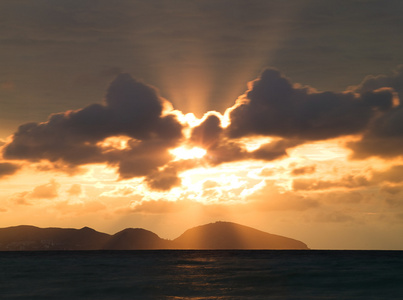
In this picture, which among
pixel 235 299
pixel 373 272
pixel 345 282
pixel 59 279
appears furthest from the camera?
pixel 373 272

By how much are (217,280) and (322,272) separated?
2521cm

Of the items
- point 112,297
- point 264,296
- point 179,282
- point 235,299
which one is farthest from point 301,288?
point 112,297

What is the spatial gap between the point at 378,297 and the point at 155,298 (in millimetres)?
28864

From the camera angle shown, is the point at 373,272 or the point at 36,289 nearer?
the point at 36,289

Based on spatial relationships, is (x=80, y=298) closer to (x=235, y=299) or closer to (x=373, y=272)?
(x=235, y=299)

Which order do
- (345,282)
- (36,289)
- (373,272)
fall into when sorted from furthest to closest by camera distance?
(373,272)
(345,282)
(36,289)

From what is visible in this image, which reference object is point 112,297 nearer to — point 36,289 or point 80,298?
point 80,298

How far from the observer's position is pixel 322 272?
95250 mm

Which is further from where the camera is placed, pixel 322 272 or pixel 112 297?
pixel 322 272

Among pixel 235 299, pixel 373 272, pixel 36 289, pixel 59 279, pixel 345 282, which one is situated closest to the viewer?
pixel 235 299

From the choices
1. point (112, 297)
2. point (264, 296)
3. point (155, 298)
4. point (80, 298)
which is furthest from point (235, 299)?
point (80, 298)

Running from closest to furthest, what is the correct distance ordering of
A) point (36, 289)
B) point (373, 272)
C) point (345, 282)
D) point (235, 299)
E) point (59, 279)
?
point (235, 299) → point (36, 289) → point (345, 282) → point (59, 279) → point (373, 272)

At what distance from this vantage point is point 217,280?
3221 inches

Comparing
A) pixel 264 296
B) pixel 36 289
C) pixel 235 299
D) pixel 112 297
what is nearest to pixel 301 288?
pixel 264 296
